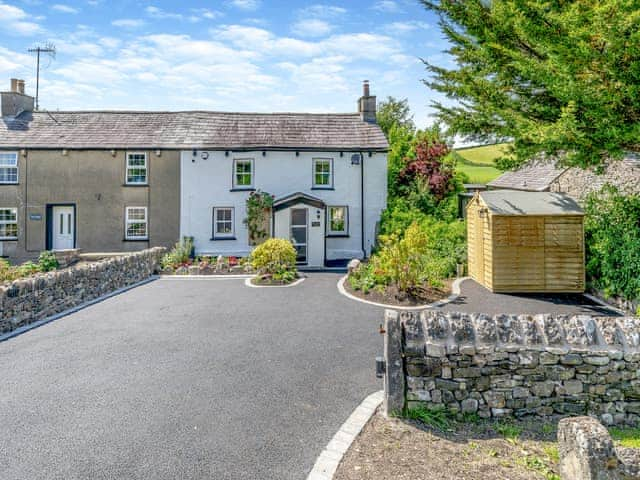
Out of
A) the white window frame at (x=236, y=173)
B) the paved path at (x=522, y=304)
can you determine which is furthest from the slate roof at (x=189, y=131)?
the paved path at (x=522, y=304)

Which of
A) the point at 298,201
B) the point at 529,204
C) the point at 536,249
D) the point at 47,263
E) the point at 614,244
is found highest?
the point at 298,201

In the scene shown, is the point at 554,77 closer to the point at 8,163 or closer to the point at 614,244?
the point at 614,244

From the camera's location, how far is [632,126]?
31.6 feet

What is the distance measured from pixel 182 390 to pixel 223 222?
15042mm

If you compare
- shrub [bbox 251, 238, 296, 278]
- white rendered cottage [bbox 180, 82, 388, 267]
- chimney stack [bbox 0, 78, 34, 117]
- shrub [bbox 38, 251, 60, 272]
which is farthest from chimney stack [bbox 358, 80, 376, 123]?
chimney stack [bbox 0, 78, 34, 117]

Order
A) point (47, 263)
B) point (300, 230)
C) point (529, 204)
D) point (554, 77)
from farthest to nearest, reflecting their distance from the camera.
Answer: point (300, 230) → point (47, 263) → point (529, 204) → point (554, 77)

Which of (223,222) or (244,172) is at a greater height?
(244,172)

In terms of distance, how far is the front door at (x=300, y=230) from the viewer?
774 inches

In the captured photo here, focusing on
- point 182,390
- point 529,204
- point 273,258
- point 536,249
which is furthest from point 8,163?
point 536,249

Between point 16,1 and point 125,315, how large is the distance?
8079 mm

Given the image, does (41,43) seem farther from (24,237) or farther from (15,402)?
(15,402)

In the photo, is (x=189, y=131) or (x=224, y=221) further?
(x=189, y=131)

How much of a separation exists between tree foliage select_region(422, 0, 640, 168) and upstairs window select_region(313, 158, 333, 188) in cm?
773

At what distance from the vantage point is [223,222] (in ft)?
68.1
